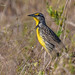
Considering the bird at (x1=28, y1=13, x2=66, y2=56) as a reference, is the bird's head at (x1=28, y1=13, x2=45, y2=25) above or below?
above

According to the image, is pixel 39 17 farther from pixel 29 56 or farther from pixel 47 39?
pixel 29 56

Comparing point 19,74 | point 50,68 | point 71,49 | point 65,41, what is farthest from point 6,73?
point 65,41

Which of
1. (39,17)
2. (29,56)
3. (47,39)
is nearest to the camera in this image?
(29,56)

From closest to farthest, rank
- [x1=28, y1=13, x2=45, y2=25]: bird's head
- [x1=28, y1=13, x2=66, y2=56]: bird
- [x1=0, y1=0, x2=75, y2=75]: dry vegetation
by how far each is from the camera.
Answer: [x1=0, y1=0, x2=75, y2=75]: dry vegetation → [x1=28, y1=13, x2=66, y2=56]: bird → [x1=28, y1=13, x2=45, y2=25]: bird's head

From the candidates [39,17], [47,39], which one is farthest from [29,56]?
[39,17]

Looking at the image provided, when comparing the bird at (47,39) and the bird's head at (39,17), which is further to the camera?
the bird's head at (39,17)

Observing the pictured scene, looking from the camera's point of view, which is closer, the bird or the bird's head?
the bird

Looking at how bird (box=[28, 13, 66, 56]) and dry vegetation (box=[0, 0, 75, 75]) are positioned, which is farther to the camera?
bird (box=[28, 13, 66, 56])

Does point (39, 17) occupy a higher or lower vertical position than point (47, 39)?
higher

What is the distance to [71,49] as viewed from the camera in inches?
181

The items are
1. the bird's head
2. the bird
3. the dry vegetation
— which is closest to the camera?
the dry vegetation

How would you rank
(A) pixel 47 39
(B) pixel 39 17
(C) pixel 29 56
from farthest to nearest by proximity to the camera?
(B) pixel 39 17 < (A) pixel 47 39 < (C) pixel 29 56

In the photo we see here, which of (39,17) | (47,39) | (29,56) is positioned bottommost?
(29,56)

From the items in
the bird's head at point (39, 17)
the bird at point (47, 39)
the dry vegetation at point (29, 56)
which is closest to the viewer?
the dry vegetation at point (29, 56)
